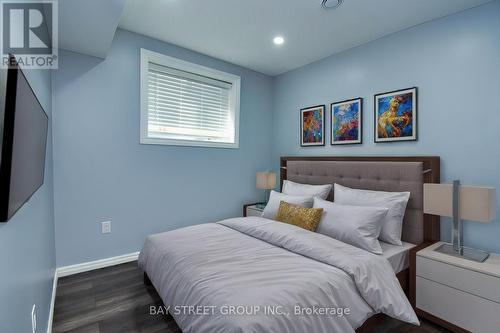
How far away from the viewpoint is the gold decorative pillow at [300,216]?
8.09 feet

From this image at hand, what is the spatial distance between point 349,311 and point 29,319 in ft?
5.33

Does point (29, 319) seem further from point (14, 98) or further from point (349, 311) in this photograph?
point (349, 311)

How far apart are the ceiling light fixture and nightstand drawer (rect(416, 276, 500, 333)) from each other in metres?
2.45

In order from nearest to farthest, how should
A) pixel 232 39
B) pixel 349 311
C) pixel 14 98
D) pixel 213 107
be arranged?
pixel 14 98 → pixel 349 311 → pixel 232 39 → pixel 213 107

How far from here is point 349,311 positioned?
1.53 m

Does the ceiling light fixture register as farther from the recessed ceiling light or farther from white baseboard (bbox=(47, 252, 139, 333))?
white baseboard (bbox=(47, 252, 139, 333))

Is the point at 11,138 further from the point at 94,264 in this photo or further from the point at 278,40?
the point at 278,40

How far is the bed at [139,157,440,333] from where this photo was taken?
133cm

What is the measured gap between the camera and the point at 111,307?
2.14m

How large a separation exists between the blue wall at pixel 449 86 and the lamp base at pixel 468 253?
22 cm

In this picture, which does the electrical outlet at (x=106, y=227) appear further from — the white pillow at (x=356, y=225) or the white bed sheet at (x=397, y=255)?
the white bed sheet at (x=397, y=255)

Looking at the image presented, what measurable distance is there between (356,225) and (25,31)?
2.55m

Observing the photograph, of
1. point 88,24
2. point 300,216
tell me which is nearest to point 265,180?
point 300,216

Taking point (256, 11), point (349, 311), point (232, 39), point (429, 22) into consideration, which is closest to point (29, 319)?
point (349, 311)
